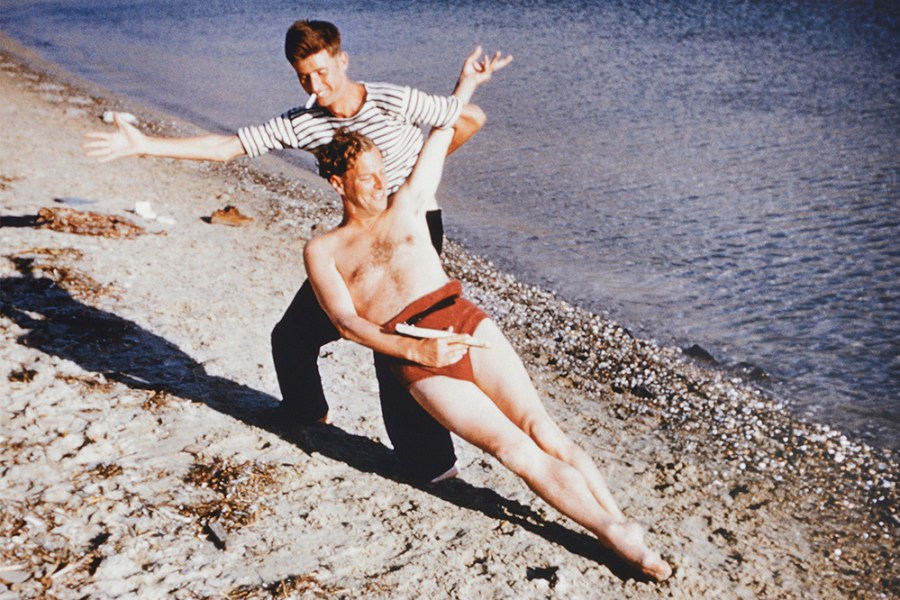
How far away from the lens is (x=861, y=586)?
3.52 metres

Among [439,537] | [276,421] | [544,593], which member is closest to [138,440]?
[276,421]

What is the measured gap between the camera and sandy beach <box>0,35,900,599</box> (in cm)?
315

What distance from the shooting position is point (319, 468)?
3.85 metres

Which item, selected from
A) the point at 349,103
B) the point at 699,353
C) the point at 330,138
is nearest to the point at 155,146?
the point at 330,138

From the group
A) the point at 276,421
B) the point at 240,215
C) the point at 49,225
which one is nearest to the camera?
the point at 276,421

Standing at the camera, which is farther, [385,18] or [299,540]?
[385,18]

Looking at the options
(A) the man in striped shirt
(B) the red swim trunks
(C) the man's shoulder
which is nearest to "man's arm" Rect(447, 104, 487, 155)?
(A) the man in striped shirt

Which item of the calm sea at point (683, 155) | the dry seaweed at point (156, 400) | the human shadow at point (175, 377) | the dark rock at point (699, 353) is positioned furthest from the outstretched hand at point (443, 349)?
the dark rock at point (699, 353)

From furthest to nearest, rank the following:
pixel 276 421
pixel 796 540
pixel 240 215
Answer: pixel 240 215 → pixel 276 421 → pixel 796 540

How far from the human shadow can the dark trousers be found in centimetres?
16

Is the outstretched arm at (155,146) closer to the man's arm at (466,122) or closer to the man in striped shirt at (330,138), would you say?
the man in striped shirt at (330,138)

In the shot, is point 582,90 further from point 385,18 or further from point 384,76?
point 385,18

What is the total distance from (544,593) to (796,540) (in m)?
1.48

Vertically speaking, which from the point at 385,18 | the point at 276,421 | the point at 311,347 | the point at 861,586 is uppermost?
the point at 385,18
